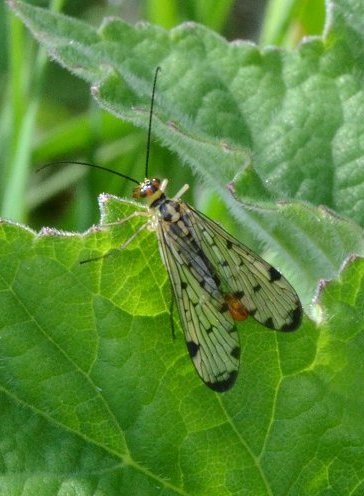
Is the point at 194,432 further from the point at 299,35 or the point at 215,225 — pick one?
the point at 299,35

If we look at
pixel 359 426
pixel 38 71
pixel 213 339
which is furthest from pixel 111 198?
pixel 38 71

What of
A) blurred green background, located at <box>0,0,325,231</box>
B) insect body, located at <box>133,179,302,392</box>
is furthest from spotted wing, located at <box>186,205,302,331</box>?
blurred green background, located at <box>0,0,325,231</box>

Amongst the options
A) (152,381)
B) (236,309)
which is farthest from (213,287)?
(152,381)

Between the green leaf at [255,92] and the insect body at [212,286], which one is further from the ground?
the green leaf at [255,92]

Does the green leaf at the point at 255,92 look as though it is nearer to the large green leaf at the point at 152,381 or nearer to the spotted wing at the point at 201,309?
the spotted wing at the point at 201,309

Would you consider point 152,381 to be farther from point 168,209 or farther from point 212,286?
point 168,209

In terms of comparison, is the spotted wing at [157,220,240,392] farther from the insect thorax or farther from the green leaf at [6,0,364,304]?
the green leaf at [6,0,364,304]

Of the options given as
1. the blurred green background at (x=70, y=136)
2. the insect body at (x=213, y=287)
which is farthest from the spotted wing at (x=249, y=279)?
the blurred green background at (x=70, y=136)
